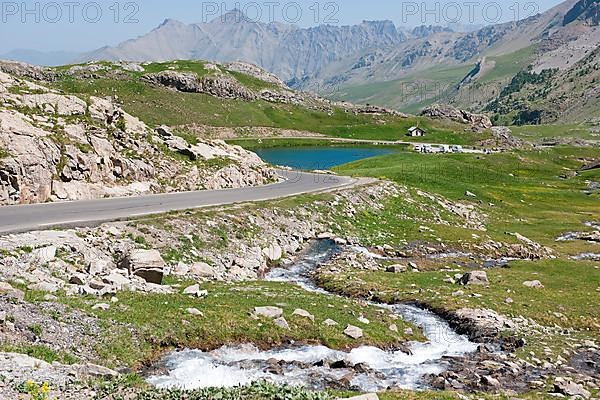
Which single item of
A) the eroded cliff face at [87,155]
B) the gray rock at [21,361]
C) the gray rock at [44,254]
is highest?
the eroded cliff face at [87,155]

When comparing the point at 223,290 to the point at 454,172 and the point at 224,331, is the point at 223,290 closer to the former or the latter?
the point at 224,331

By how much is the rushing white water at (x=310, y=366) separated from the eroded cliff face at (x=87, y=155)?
1120 inches

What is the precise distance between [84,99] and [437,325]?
46.0 metres

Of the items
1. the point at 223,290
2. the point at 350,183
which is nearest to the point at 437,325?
the point at 223,290

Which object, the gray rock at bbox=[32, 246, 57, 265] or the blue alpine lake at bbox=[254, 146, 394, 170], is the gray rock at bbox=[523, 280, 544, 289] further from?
the blue alpine lake at bbox=[254, 146, 394, 170]

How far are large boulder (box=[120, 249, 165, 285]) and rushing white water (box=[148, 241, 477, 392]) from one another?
8.81 metres

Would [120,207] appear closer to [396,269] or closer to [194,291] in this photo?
[194,291]

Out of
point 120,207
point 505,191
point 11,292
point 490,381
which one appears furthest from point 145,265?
point 505,191

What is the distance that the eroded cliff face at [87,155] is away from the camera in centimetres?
4359

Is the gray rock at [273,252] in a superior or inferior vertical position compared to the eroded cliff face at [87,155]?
inferior

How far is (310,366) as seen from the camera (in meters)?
23.1

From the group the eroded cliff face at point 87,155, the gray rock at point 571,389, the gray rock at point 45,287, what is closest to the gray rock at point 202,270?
the gray rock at point 45,287

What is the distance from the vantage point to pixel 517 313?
108 ft

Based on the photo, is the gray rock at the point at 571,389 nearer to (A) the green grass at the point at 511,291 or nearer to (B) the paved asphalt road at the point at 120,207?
(A) the green grass at the point at 511,291
